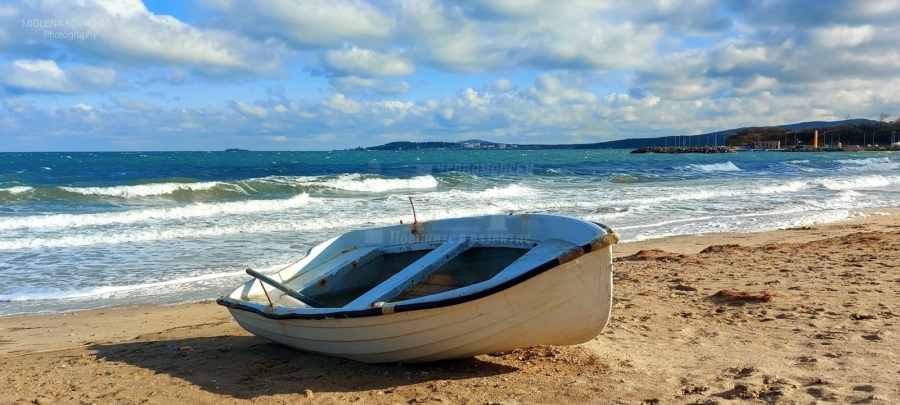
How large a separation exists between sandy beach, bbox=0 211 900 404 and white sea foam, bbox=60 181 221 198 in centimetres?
1719

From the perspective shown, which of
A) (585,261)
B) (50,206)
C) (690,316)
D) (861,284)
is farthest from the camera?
(50,206)

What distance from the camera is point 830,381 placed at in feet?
12.9

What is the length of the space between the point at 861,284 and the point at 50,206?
20.4 metres

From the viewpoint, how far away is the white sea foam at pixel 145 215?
15000 mm

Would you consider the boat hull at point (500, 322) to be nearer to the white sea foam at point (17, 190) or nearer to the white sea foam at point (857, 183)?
the white sea foam at point (17, 190)

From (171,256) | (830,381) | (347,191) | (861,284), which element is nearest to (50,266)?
(171,256)

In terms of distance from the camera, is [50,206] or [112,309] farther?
[50,206]

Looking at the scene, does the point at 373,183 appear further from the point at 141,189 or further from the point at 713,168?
the point at 713,168

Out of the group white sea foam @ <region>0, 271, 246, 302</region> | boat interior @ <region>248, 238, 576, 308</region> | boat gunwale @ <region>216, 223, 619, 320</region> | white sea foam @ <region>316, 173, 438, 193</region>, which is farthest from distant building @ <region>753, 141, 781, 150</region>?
boat gunwale @ <region>216, 223, 619, 320</region>

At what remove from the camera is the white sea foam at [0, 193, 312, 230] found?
15.0m

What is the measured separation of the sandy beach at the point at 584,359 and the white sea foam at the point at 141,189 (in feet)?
56.4

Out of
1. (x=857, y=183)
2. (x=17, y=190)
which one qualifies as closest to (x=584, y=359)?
(x=17, y=190)

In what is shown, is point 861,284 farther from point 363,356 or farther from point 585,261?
point 363,356

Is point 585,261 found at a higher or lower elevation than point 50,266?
higher
